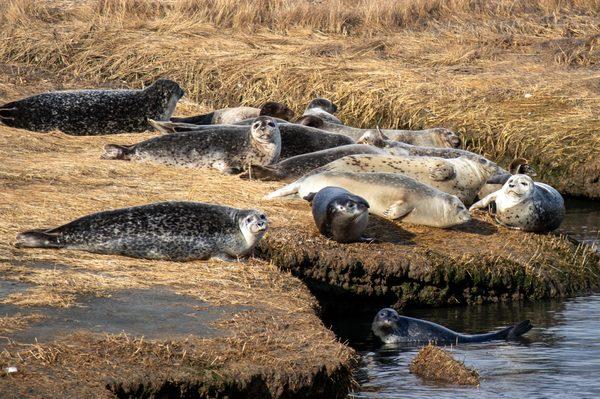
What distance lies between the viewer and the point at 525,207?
1148 cm

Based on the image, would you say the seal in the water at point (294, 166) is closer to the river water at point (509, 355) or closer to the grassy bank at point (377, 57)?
the river water at point (509, 355)

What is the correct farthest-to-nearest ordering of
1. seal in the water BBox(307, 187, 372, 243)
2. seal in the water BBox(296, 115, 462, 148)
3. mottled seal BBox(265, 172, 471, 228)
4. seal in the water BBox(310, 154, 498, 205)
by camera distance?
1. seal in the water BBox(296, 115, 462, 148)
2. seal in the water BBox(310, 154, 498, 205)
3. mottled seal BBox(265, 172, 471, 228)
4. seal in the water BBox(307, 187, 372, 243)

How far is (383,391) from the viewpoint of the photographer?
25.7 feet

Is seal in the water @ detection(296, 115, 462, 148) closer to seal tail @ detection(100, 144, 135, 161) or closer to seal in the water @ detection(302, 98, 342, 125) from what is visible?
seal in the water @ detection(302, 98, 342, 125)

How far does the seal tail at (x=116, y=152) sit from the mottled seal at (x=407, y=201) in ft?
8.15

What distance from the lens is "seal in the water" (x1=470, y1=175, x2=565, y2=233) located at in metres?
11.5

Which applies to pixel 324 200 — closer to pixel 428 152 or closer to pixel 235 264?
pixel 235 264

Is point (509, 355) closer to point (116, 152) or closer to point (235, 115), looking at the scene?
point (116, 152)

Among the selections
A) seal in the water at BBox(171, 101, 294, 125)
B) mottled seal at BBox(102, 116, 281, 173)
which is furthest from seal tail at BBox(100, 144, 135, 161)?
seal in the water at BBox(171, 101, 294, 125)

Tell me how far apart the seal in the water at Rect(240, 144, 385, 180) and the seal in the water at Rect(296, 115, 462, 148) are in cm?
229

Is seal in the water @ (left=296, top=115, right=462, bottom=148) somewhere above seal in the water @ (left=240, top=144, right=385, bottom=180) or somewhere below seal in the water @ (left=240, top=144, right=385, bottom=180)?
below

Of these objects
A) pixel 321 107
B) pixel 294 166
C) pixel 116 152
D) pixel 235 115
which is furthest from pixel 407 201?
pixel 321 107

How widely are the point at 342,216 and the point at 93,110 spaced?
223 inches

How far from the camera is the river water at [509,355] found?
25.7ft
